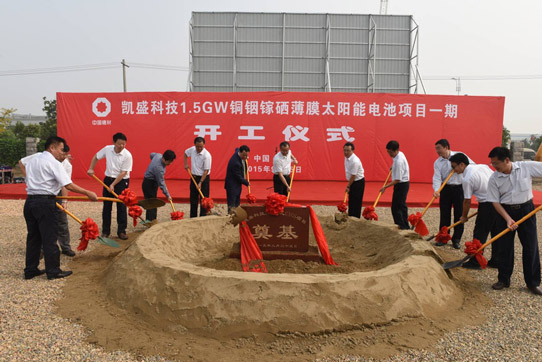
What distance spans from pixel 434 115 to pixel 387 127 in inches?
61.2

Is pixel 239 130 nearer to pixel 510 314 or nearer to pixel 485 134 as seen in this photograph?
pixel 485 134

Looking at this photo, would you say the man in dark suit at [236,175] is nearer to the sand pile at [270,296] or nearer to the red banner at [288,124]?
the sand pile at [270,296]

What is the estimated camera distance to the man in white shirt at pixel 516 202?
3.89m

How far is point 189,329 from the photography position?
2.99 m

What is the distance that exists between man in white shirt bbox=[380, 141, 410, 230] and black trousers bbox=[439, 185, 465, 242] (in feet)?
1.90

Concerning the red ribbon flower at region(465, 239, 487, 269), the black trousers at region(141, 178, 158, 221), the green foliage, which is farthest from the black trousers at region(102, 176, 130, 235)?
the green foliage

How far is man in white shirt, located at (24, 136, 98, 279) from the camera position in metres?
4.05

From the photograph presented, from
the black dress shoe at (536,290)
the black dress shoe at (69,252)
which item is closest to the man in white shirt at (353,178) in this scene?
the black dress shoe at (536,290)

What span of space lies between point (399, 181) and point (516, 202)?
6.83 ft

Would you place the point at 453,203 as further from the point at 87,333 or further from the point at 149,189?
the point at 87,333

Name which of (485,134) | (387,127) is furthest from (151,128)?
(485,134)

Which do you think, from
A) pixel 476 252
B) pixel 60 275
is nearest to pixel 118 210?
pixel 60 275

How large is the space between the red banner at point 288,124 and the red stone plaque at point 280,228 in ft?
24.0

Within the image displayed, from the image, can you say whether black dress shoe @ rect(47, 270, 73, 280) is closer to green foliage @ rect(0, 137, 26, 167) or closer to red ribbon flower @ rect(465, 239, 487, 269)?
red ribbon flower @ rect(465, 239, 487, 269)
